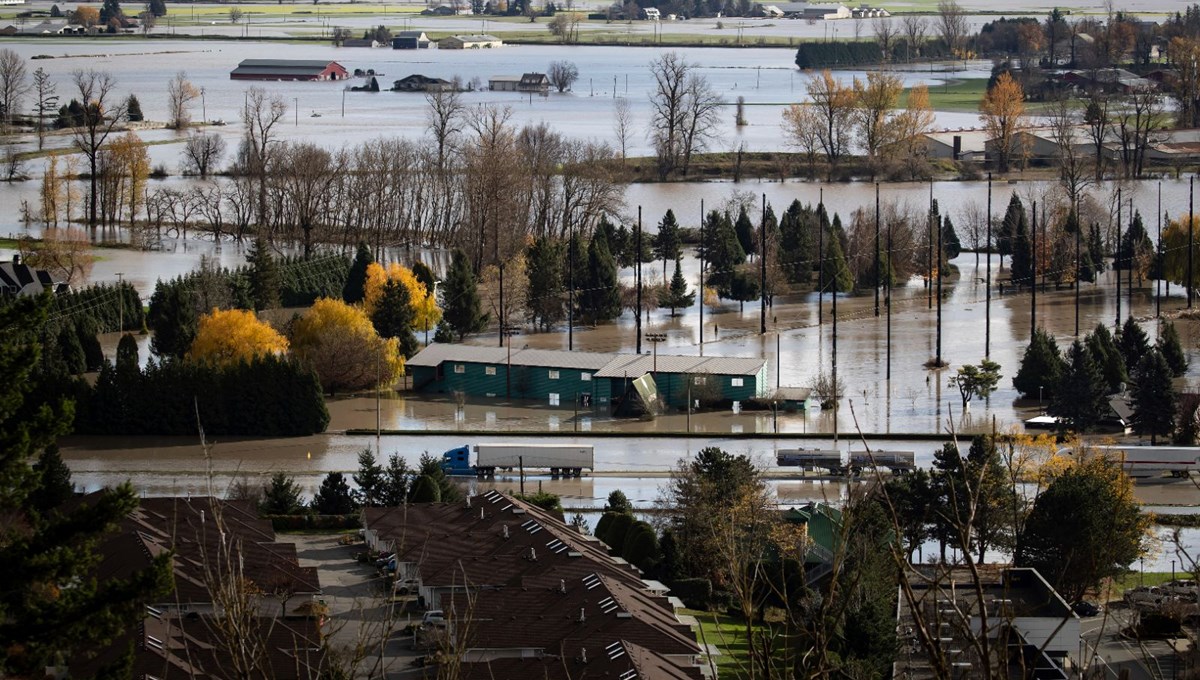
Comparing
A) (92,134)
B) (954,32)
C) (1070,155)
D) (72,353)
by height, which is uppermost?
(954,32)

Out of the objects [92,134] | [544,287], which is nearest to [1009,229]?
[544,287]

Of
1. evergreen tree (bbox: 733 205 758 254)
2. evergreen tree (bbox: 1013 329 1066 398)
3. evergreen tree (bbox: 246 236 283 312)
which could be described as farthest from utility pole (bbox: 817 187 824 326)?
Answer: evergreen tree (bbox: 246 236 283 312)

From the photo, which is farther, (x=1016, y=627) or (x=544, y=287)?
(x=544, y=287)

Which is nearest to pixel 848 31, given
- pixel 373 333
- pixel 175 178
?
pixel 175 178

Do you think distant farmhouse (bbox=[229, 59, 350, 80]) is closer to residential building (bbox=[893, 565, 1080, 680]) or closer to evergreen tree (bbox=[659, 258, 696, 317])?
evergreen tree (bbox=[659, 258, 696, 317])

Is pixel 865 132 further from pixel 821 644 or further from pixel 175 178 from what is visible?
pixel 821 644

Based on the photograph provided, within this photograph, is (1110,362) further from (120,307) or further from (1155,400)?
(120,307)
